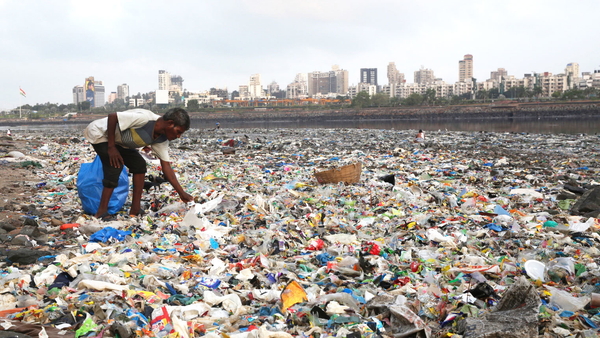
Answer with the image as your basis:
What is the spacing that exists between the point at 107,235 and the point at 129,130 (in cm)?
97

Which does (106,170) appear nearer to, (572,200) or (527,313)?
(527,313)

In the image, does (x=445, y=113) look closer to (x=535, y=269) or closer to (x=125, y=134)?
(x=125, y=134)

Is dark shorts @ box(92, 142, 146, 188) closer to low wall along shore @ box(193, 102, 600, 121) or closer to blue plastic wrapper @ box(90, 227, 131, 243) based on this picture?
blue plastic wrapper @ box(90, 227, 131, 243)

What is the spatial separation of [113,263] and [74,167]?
5.28 m

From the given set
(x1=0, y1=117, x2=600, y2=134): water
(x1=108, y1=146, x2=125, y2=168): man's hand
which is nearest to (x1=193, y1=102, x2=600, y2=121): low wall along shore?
(x1=0, y1=117, x2=600, y2=134): water

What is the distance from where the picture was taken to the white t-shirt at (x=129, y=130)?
3.75 meters

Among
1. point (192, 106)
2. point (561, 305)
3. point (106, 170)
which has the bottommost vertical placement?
point (561, 305)

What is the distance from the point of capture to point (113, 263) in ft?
9.23

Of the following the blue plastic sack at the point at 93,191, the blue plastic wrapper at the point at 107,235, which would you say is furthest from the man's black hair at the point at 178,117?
the blue plastic sack at the point at 93,191

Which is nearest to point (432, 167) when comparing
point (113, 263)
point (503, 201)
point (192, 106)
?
point (503, 201)

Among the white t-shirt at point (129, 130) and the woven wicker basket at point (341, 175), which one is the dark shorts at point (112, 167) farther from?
the woven wicker basket at point (341, 175)

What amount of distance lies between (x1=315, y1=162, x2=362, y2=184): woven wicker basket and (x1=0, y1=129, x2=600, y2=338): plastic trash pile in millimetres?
200

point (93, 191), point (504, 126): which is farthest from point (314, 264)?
point (504, 126)

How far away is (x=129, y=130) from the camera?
381cm
